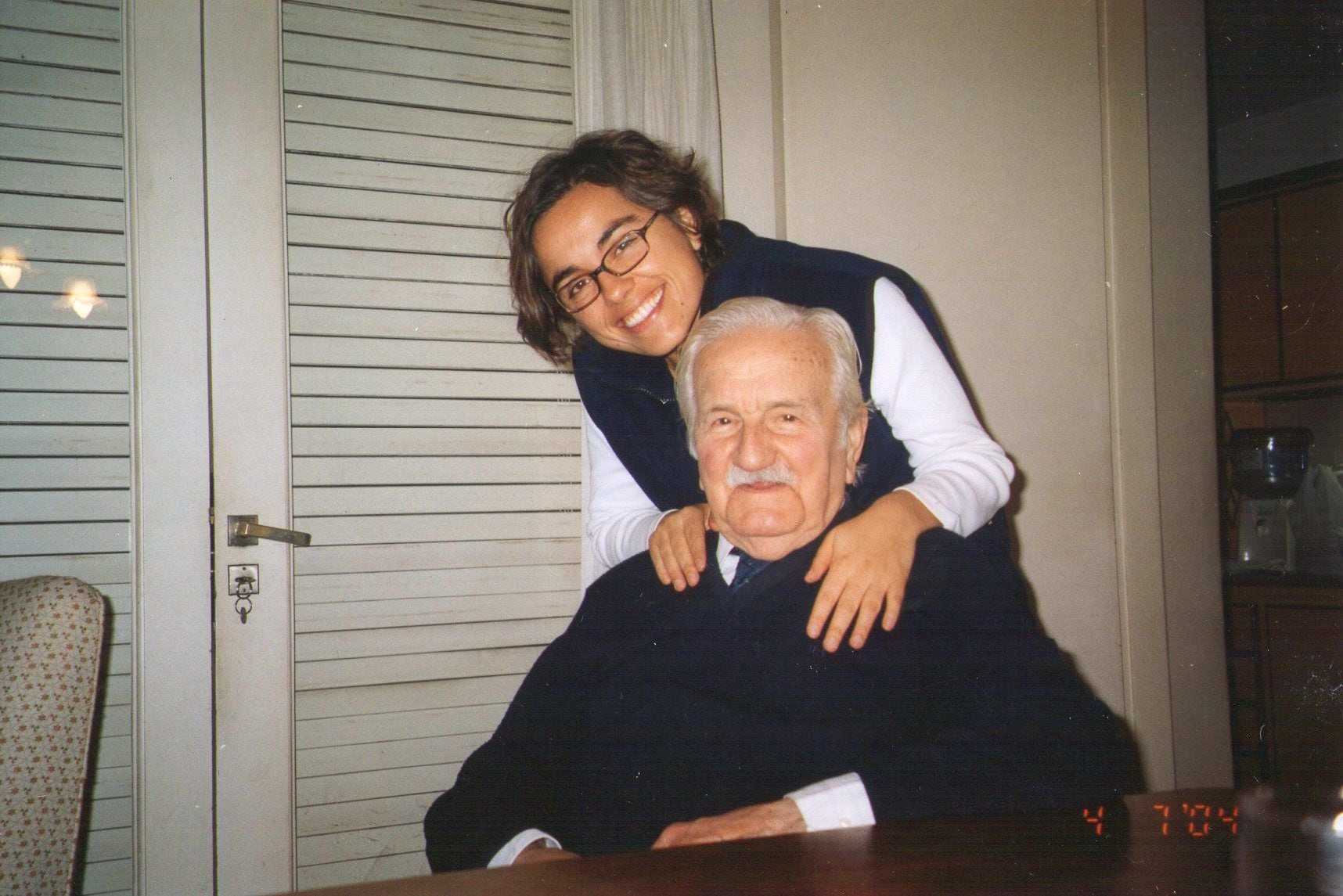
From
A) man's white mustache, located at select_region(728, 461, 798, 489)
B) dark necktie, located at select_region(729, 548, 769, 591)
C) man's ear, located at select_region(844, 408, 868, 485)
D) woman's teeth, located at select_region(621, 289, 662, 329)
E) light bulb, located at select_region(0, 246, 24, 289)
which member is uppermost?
light bulb, located at select_region(0, 246, 24, 289)

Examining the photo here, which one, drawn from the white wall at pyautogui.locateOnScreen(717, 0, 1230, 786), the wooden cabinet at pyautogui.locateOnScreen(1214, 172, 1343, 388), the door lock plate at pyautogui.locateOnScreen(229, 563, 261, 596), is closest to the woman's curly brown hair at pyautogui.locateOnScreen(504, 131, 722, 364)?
the white wall at pyautogui.locateOnScreen(717, 0, 1230, 786)

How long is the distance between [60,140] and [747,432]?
141 cm

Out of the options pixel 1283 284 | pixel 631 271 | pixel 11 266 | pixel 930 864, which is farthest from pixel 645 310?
pixel 1283 284

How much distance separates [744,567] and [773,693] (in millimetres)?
202

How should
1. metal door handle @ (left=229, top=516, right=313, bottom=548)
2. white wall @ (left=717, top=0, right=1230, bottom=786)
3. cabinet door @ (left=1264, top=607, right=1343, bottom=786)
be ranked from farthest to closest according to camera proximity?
cabinet door @ (left=1264, top=607, right=1343, bottom=786) < white wall @ (left=717, top=0, right=1230, bottom=786) < metal door handle @ (left=229, top=516, right=313, bottom=548)

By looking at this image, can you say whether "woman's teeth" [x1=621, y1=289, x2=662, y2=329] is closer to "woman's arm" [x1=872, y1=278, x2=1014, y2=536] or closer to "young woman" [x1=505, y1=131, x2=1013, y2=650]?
"young woman" [x1=505, y1=131, x2=1013, y2=650]

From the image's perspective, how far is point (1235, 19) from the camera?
7.41ft

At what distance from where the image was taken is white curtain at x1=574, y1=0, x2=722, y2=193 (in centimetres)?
168

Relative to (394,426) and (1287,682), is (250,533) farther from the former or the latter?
(1287,682)

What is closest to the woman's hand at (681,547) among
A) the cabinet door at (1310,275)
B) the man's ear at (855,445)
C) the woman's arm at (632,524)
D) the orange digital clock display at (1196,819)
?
the woman's arm at (632,524)

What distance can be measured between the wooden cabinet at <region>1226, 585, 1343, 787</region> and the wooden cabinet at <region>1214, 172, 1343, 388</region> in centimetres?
73

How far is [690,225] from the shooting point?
1.46 m

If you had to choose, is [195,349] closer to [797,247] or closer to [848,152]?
[797,247]

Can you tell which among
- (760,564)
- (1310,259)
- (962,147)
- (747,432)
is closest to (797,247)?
(747,432)
